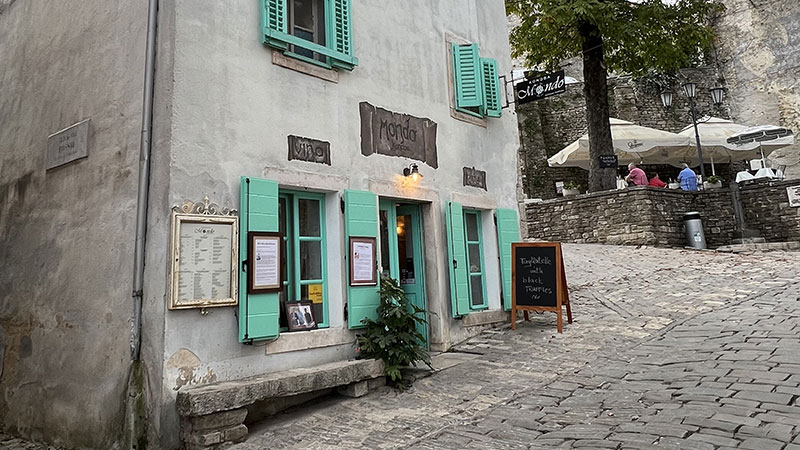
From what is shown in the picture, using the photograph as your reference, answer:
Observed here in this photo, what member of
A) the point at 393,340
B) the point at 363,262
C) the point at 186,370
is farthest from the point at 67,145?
the point at 393,340

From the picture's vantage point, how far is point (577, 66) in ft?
78.3

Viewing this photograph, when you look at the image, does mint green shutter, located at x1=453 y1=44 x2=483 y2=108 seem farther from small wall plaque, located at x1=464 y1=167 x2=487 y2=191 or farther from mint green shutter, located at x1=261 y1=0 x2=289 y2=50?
mint green shutter, located at x1=261 y1=0 x2=289 y2=50

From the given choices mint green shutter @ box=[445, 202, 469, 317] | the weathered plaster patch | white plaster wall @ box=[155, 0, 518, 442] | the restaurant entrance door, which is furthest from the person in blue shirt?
the weathered plaster patch

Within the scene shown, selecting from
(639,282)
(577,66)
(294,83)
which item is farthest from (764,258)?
(577,66)

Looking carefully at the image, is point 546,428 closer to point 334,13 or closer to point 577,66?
point 334,13

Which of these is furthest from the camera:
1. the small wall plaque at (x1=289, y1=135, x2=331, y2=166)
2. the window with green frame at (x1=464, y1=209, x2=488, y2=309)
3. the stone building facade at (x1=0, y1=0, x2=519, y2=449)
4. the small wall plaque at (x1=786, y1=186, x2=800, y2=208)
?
the small wall plaque at (x1=786, y1=186, x2=800, y2=208)

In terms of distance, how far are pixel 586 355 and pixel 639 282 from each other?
4.05 m

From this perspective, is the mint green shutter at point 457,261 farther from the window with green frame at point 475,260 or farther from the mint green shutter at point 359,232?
the mint green shutter at point 359,232

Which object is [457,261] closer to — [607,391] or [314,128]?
[314,128]

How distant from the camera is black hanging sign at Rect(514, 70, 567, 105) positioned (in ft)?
23.8

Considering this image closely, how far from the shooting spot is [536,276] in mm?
6730

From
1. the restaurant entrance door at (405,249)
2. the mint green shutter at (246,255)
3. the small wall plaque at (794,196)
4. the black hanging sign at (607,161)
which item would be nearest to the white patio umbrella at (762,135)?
the small wall plaque at (794,196)

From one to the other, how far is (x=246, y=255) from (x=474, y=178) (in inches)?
142

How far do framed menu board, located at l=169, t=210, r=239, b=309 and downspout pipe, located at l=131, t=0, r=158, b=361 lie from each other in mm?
311
